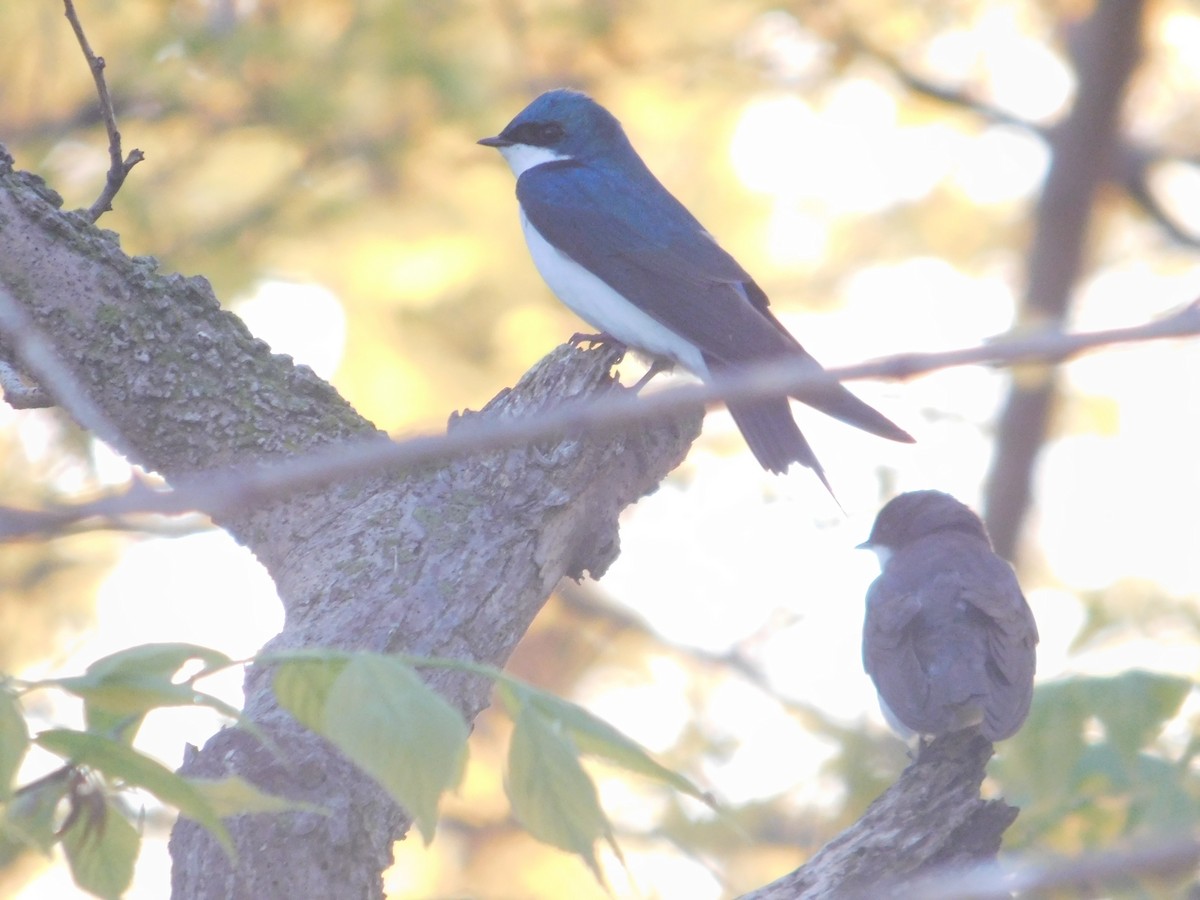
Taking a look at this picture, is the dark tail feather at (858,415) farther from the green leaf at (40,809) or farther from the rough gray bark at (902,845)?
the green leaf at (40,809)

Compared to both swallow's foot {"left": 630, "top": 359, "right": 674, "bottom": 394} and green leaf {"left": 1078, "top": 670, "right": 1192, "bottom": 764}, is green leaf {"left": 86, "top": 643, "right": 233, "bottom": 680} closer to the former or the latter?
green leaf {"left": 1078, "top": 670, "right": 1192, "bottom": 764}

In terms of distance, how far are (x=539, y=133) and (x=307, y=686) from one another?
13.9ft

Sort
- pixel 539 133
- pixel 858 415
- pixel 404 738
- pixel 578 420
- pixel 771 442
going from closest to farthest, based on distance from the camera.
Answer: pixel 578 420 → pixel 404 738 → pixel 858 415 → pixel 771 442 → pixel 539 133

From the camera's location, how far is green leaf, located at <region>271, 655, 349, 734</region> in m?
1.66

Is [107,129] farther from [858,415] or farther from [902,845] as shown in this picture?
[902,845]

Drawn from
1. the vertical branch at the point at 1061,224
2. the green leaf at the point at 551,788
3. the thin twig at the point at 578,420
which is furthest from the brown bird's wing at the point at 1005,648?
the vertical branch at the point at 1061,224

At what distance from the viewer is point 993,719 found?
11.6 ft

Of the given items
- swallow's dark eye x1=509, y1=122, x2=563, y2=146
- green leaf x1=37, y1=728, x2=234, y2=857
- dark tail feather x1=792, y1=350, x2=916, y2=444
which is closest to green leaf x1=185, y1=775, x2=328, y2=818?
green leaf x1=37, y1=728, x2=234, y2=857

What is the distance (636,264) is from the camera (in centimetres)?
486

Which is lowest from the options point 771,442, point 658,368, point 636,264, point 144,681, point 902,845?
point 144,681

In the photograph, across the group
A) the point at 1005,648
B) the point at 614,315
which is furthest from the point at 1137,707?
the point at 614,315

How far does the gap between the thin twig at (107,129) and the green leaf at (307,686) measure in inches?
60.8

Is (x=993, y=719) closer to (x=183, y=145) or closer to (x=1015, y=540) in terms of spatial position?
(x=1015, y=540)

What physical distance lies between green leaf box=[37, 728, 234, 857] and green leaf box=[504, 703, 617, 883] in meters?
0.32
